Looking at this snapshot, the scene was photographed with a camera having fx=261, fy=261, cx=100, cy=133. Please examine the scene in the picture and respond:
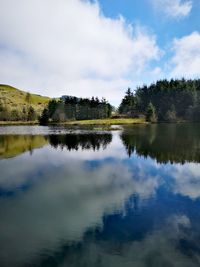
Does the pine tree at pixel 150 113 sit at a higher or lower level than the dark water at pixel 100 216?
higher

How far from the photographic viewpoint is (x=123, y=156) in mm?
47031

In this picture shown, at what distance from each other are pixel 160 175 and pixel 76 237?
18.3 metres

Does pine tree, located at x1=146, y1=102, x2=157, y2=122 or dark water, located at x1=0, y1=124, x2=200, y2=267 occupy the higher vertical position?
pine tree, located at x1=146, y1=102, x2=157, y2=122

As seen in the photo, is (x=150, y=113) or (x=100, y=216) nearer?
(x=100, y=216)

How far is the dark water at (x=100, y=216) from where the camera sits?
14039 mm

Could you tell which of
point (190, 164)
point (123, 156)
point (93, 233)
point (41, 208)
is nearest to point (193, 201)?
point (93, 233)

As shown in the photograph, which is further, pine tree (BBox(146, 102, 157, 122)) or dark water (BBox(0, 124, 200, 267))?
pine tree (BBox(146, 102, 157, 122))

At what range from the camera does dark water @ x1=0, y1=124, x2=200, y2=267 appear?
1404 centimetres

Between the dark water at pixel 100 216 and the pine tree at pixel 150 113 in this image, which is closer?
the dark water at pixel 100 216

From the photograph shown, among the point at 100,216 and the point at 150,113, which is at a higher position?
the point at 150,113

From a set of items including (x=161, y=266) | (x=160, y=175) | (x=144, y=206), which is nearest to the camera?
(x=161, y=266)

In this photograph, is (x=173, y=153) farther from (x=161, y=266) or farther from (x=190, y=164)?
(x=161, y=266)

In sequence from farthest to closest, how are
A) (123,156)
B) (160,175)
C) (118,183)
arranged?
(123,156) → (160,175) → (118,183)

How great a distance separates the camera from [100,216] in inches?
768
